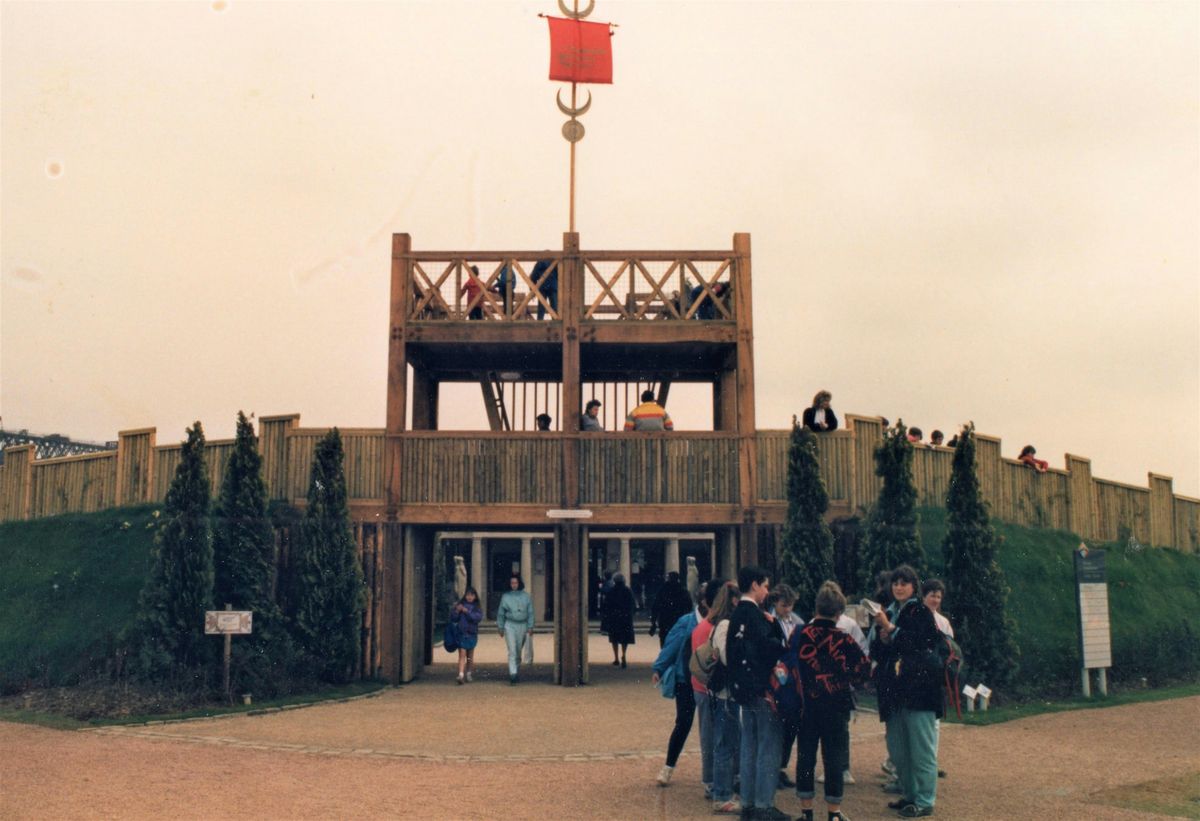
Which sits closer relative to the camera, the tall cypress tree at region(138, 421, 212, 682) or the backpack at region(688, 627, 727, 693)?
the backpack at region(688, 627, 727, 693)

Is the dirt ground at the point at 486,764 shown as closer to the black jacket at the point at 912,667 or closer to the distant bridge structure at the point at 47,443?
the black jacket at the point at 912,667

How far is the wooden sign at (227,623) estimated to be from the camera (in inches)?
619

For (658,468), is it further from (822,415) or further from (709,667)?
(709,667)

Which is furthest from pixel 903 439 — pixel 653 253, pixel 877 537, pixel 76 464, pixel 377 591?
pixel 76 464

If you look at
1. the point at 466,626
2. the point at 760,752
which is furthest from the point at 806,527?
the point at 760,752

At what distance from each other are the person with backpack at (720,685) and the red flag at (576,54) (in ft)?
49.4

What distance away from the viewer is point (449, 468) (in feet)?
62.5

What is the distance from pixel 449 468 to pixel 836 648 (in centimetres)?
1148

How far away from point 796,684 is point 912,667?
108 centimetres

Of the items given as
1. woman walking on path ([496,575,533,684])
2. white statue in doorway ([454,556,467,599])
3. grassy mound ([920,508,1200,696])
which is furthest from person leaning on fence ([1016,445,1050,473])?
white statue in doorway ([454,556,467,599])

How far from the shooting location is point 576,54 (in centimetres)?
2211

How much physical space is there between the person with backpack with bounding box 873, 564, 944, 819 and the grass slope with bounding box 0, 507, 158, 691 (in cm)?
1269

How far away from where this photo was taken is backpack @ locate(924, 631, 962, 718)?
895 cm

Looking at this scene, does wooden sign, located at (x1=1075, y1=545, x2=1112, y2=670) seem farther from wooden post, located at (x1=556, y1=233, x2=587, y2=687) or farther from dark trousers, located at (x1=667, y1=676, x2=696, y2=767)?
dark trousers, located at (x1=667, y1=676, x2=696, y2=767)
